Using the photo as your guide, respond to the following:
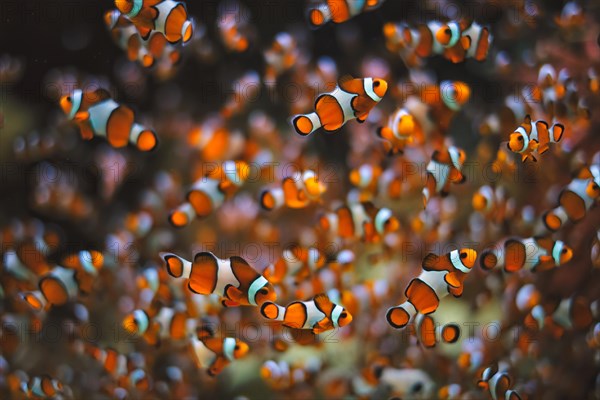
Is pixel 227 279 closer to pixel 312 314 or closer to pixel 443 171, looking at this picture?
pixel 312 314

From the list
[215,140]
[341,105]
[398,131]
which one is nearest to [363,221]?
[398,131]

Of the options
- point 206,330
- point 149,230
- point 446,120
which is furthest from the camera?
point 149,230

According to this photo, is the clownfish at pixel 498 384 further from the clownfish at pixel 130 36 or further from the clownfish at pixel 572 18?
the clownfish at pixel 572 18

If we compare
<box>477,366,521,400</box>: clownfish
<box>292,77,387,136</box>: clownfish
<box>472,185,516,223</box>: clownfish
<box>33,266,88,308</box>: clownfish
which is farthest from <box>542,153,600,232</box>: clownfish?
<box>33,266,88,308</box>: clownfish

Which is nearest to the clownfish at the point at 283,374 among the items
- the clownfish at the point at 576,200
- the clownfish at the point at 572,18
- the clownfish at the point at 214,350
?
the clownfish at the point at 214,350

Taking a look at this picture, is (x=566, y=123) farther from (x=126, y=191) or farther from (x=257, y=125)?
(x=126, y=191)

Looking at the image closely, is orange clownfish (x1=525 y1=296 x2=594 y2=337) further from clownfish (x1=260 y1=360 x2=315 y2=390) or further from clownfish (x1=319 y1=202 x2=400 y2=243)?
clownfish (x1=260 y1=360 x2=315 y2=390)

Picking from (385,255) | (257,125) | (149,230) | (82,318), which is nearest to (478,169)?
(385,255)
